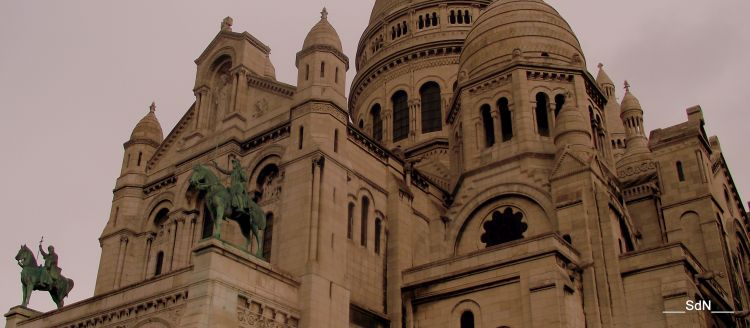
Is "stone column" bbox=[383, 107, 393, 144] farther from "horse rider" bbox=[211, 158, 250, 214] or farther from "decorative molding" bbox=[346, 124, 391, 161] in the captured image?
"horse rider" bbox=[211, 158, 250, 214]

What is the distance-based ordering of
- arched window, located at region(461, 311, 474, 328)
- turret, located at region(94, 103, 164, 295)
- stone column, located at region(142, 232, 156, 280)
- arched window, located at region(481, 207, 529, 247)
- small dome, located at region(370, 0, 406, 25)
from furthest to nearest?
1. small dome, located at region(370, 0, 406, 25)
2. turret, located at region(94, 103, 164, 295)
3. stone column, located at region(142, 232, 156, 280)
4. arched window, located at region(481, 207, 529, 247)
5. arched window, located at region(461, 311, 474, 328)

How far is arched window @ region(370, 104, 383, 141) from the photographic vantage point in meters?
57.8

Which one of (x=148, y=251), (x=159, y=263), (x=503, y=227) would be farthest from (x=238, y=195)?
(x=503, y=227)

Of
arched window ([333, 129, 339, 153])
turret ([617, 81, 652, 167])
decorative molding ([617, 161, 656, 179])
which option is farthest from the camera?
turret ([617, 81, 652, 167])

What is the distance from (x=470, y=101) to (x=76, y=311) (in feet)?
75.2

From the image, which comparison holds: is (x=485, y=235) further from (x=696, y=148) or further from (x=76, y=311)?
(x=76, y=311)

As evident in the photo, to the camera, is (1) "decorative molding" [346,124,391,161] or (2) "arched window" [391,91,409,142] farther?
(2) "arched window" [391,91,409,142]

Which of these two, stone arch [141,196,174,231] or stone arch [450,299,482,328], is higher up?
stone arch [141,196,174,231]

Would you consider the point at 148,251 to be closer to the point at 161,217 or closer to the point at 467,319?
the point at 161,217

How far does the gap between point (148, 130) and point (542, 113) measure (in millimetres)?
22417

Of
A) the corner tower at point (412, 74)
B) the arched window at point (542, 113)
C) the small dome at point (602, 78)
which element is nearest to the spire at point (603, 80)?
the small dome at point (602, 78)

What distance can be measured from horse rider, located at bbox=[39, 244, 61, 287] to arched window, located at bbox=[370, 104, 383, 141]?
25.7m

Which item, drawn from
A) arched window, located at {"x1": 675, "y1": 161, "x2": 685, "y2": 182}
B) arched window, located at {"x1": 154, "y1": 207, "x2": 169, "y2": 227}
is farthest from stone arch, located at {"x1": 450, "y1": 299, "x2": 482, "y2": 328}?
arched window, located at {"x1": 154, "y1": 207, "x2": 169, "y2": 227}

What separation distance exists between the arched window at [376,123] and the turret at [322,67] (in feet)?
61.9
